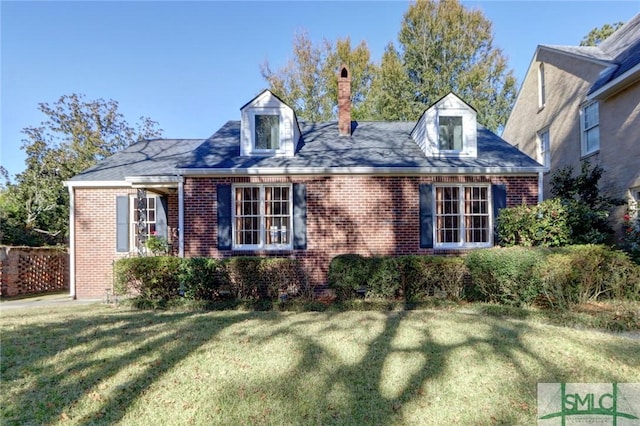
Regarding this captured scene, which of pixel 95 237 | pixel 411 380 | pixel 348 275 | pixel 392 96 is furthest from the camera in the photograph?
pixel 392 96

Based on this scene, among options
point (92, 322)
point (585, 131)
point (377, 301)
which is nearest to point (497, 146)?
point (585, 131)

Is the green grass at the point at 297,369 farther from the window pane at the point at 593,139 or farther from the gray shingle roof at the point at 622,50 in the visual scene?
the gray shingle roof at the point at 622,50

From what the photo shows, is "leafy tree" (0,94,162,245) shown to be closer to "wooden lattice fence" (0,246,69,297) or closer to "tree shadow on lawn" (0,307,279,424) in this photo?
"wooden lattice fence" (0,246,69,297)

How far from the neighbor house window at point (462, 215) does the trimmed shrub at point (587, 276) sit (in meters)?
2.80

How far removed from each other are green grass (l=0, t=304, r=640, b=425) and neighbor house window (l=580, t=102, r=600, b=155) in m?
8.77

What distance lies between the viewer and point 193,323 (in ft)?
19.9

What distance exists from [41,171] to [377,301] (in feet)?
60.7

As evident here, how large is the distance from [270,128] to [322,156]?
1759 millimetres

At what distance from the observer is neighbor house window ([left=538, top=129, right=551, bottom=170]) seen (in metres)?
14.3

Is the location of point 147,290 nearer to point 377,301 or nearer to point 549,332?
point 377,301

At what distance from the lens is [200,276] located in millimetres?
7914

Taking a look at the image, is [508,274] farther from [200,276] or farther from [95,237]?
[95,237]

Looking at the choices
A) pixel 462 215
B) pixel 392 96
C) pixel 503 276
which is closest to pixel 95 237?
pixel 462 215

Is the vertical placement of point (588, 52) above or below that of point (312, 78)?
below
